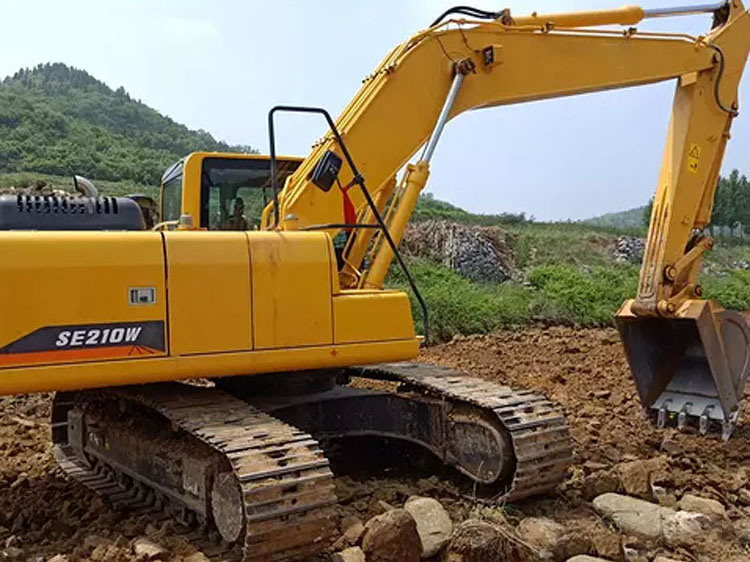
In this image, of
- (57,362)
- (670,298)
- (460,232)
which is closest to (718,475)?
(670,298)

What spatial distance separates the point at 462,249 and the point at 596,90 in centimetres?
1483

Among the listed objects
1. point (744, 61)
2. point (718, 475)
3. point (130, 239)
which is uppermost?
point (744, 61)

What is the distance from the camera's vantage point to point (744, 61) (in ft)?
23.4

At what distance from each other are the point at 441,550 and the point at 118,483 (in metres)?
2.24

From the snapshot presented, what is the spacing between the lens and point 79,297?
426 centimetres

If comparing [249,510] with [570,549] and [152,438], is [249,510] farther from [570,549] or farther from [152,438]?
[570,549]

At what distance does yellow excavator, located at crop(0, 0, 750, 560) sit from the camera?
4219mm

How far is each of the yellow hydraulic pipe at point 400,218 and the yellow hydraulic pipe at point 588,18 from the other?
4.59 feet

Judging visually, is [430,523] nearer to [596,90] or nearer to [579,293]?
[596,90]

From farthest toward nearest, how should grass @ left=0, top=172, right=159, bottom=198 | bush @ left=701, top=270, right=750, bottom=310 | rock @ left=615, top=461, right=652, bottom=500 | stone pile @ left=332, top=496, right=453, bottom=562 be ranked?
grass @ left=0, top=172, right=159, bottom=198 < bush @ left=701, top=270, right=750, bottom=310 < rock @ left=615, top=461, right=652, bottom=500 < stone pile @ left=332, top=496, right=453, bottom=562

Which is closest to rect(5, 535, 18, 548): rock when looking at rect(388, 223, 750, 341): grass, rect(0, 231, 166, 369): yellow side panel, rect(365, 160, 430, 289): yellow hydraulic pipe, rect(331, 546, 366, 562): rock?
rect(0, 231, 166, 369): yellow side panel

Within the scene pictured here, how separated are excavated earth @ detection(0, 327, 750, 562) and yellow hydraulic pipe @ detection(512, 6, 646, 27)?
10.3 ft

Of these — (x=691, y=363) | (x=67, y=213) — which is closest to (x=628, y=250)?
(x=691, y=363)

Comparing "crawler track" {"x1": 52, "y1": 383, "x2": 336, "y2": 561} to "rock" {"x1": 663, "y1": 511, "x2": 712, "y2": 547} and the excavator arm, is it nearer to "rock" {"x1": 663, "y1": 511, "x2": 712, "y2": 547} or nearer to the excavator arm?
the excavator arm
